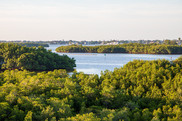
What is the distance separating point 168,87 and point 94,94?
734 cm

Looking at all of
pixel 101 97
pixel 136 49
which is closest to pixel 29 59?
pixel 101 97

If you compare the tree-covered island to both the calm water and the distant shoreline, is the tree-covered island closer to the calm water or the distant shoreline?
the calm water

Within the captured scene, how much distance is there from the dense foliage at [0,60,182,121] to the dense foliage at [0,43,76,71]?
27429 millimetres

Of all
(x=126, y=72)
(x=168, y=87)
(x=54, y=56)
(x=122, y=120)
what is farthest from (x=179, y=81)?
(x=54, y=56)

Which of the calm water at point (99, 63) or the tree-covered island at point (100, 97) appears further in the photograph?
the calm water at point (99, 63)

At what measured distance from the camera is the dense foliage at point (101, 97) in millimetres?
18859

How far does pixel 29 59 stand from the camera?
5950 centimetres

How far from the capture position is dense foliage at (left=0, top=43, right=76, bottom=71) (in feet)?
194

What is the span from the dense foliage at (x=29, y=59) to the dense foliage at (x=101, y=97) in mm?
27429

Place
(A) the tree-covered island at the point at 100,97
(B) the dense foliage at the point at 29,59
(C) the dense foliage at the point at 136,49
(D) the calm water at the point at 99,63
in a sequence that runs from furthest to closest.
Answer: (C) the dense foliage at the point at 136,49 → (D) the calm water at the point at 99,63 → (B) the dense foliage at the point at 29,59 → (A) the tree-covered island at the point at 100,97

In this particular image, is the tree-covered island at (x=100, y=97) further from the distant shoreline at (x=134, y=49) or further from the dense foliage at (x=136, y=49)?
the distant shoreline at (x=134, y=49)

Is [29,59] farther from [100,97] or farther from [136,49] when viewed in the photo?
[136,49]

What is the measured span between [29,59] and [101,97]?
3839cm

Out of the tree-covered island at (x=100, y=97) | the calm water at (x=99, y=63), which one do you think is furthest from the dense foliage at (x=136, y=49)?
the tree-covered island at (x=100, y=97)
